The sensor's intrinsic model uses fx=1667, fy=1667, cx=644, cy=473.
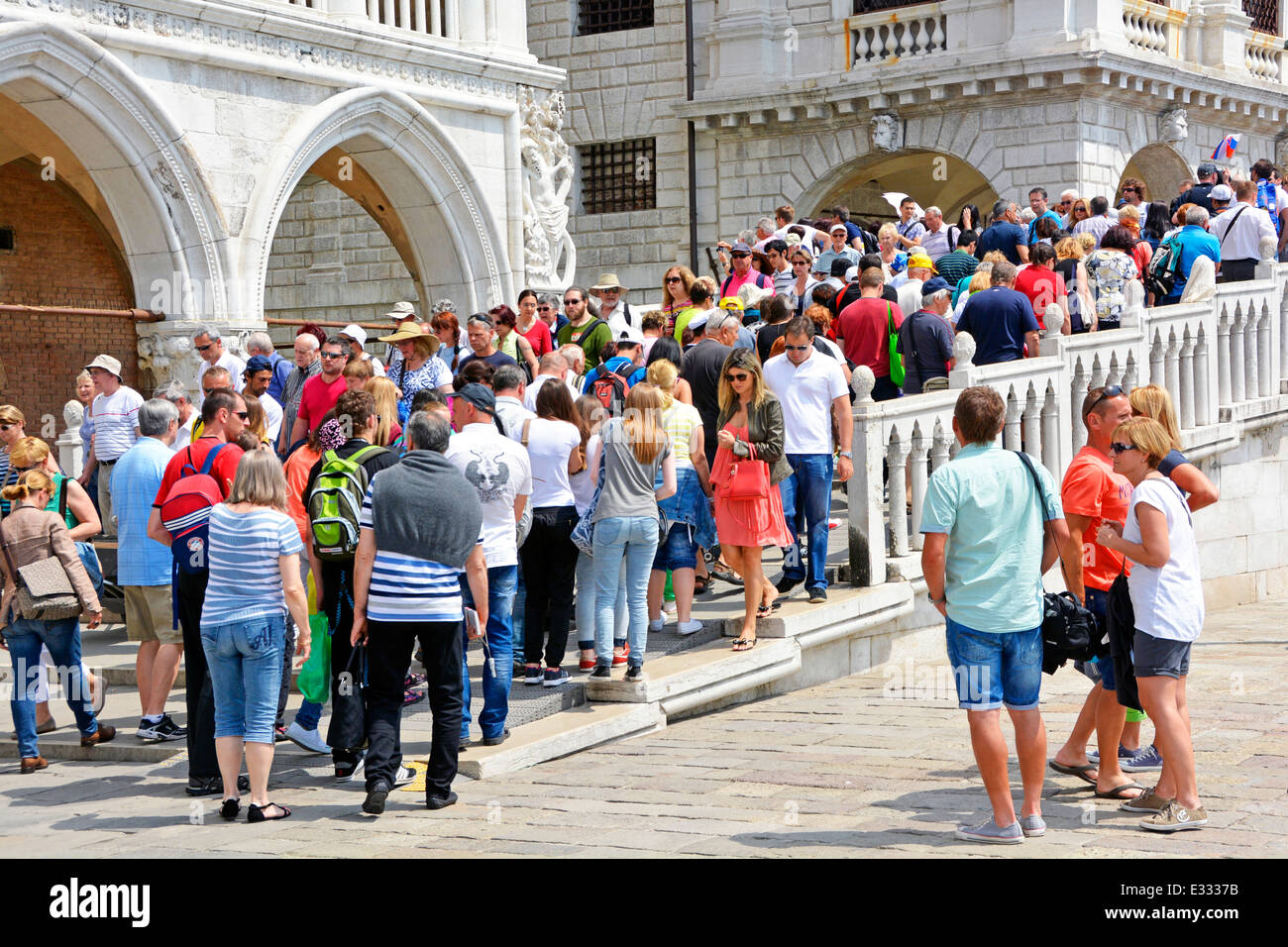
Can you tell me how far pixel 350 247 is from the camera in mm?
25234

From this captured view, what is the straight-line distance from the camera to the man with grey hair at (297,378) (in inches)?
423

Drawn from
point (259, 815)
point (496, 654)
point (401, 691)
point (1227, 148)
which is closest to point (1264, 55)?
point (1227, 148)

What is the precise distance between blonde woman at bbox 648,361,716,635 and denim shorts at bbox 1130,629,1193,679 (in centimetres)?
333

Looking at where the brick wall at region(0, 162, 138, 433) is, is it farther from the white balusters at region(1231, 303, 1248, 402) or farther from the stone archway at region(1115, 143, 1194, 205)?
the stone archway at region(1115, 143, 1194, 205)

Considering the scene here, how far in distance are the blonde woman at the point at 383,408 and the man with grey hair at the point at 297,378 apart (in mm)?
2700

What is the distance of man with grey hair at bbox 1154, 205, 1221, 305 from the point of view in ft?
48.2

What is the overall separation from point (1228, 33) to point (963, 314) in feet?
49.3

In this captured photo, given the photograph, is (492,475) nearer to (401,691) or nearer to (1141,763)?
(401,691)

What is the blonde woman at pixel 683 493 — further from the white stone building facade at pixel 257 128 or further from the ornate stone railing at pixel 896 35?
the ornate stone railing at pixel 896 35

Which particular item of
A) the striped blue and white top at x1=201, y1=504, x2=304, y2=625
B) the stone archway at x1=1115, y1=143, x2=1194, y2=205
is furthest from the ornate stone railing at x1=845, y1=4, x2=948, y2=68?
the striped blue and white top at x1=201, y1=504, x2=304, y2=625

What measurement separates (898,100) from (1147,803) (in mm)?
18396

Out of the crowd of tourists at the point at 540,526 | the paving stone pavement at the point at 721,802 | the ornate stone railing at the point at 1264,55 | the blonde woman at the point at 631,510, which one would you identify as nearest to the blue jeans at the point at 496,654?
the crowd of tourists at the point at 540,526

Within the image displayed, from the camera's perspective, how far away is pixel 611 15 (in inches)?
1037

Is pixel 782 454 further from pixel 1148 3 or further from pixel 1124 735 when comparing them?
pixel 1148 3
